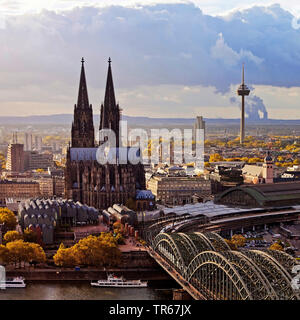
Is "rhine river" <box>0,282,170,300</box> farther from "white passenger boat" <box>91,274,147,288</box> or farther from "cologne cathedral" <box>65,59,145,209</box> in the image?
"cologne cathedral" <box>65,59,145,209</box>

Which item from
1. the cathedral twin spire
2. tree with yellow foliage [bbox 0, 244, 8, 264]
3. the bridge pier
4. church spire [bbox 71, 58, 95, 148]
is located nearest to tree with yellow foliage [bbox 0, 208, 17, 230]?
tree with yellow foliage [bbox 0, 244, 8, 264]

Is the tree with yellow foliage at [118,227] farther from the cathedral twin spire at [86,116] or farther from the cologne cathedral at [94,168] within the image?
the cathedral twin spire at [86,116]

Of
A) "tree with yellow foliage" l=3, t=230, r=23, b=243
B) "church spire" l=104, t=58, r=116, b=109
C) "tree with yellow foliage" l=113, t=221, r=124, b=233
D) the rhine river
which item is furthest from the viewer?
"church spire" l=104, t=58, r=116, b=109

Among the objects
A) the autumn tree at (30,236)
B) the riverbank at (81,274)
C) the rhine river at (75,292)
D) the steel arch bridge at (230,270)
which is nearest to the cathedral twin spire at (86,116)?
the autumn tree at (30,236)

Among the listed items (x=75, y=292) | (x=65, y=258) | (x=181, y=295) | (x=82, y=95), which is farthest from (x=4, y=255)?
(x=82, y=95)

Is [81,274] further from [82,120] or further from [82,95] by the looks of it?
[82,95]
